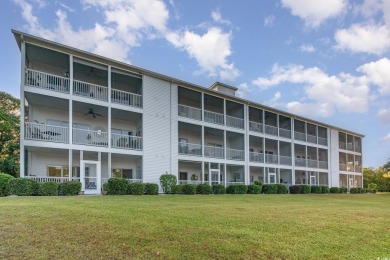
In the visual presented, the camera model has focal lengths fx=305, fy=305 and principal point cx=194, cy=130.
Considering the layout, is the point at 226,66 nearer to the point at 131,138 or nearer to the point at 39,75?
the point at 131,138

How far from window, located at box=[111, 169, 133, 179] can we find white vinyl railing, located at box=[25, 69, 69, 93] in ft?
24.2

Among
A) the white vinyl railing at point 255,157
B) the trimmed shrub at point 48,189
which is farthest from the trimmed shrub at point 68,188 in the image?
the white vinyl railing at point 255,157

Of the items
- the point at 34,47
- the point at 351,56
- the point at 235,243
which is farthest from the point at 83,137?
the point at 351,56

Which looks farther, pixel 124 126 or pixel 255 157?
pixel 255 157

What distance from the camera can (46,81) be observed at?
760 inches

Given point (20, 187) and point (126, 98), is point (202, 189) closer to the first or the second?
point (126, 98)

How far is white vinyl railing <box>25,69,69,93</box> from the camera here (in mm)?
18531

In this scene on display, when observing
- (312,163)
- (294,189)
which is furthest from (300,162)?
(294,189)

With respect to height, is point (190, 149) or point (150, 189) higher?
point (190, 149)

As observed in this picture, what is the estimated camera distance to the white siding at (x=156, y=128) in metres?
23.0

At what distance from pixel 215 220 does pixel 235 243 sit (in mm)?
2199

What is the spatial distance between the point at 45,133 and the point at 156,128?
26.2 ft

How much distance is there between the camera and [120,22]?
61.7ft

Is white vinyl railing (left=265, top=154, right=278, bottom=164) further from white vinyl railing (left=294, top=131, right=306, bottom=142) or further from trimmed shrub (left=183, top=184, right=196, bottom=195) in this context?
trimmed shrub (left=183, top=184, right=196, bottom=195)
